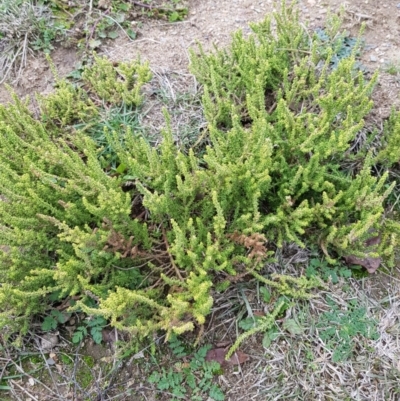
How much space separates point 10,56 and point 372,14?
2837 mm

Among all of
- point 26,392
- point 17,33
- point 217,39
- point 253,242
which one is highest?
point 217,39

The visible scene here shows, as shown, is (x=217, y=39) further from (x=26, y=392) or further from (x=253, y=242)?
(x=26, y=392)

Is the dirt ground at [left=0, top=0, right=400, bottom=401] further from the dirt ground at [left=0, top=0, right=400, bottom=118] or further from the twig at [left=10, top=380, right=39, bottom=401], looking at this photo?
the twig at [left=10, top=380, right=39, bottom=401]

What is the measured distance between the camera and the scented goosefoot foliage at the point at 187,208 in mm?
2162

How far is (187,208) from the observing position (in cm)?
234

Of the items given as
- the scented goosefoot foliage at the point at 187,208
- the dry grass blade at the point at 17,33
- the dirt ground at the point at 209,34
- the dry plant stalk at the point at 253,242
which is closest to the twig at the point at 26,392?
the scented goosefoot foliage at the point at 187,208

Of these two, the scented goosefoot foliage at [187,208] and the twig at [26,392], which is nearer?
the scented goosefoot foliage at [187,208]

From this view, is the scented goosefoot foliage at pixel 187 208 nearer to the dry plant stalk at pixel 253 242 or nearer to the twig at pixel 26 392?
the dry plant stalk at pixel 253 242

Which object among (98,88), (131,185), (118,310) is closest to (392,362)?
(118,310)

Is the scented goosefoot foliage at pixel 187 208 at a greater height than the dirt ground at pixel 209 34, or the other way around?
the dirt ground at pixel 209 34

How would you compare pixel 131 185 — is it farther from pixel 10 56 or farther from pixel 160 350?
pixel 10 56

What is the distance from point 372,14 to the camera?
131 inches

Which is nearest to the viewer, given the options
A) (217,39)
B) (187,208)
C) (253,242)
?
(253,242)

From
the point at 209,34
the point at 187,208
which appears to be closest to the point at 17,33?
the point at 209,34
